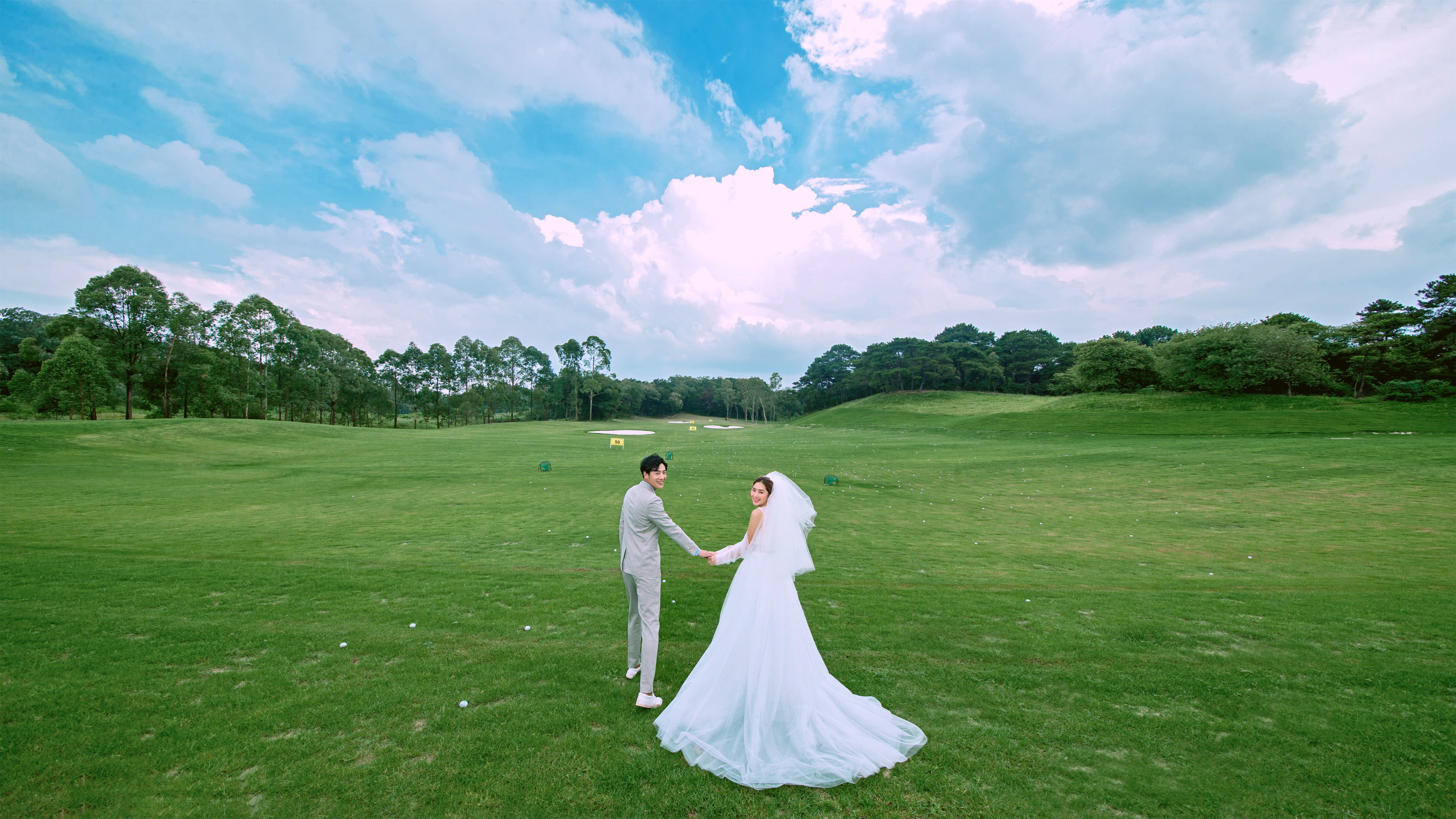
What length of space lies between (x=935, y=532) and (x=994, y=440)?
33.6 m

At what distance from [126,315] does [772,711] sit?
228ft

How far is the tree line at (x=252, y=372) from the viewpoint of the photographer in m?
45.9

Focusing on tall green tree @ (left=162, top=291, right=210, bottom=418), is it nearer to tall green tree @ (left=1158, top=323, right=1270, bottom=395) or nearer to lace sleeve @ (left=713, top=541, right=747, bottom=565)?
lace sleeve @ (left=713, top=541, right=747, bottom=565)

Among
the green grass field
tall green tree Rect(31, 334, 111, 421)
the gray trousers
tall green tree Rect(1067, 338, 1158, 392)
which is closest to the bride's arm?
the gray trousers

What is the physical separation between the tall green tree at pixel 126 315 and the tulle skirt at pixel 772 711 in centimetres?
6598

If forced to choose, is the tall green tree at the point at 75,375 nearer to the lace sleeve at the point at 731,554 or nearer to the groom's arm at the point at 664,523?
the groom's arm at the point at 664,523

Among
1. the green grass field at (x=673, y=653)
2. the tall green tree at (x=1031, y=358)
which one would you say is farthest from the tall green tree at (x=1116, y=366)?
the green grass field at (x=673, y=653)

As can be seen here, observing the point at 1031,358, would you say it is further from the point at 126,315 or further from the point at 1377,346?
the point at 126,315

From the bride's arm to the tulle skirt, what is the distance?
0.15 meters

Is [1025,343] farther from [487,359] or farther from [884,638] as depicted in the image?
[884,638]

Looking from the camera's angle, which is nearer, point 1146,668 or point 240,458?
point 1146,668

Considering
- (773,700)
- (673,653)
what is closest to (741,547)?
(773,700)

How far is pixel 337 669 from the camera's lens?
623cm

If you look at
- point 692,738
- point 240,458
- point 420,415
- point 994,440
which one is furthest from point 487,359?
point 692,738
